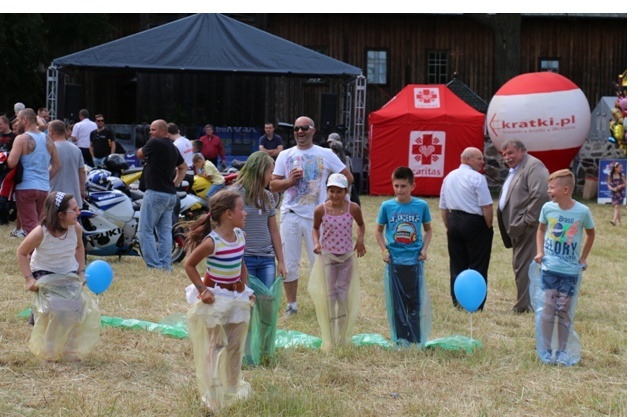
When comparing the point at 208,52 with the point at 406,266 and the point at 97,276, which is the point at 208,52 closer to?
the point at 97,276

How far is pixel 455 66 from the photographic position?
1283 inches

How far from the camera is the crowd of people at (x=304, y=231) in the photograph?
19.2 ft

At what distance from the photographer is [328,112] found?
78.4 feet

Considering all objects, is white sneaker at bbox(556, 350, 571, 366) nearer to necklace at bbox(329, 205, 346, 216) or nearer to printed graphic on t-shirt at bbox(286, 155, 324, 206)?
necklace at bbox(329, 205, 346, 216)

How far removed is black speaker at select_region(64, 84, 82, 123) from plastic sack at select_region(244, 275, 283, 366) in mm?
17089

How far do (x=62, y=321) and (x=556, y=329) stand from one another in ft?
12.1

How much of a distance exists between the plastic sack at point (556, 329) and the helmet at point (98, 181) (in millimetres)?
6730

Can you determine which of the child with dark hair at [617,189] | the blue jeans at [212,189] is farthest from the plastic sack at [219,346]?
the child with dark hair at [617,189]

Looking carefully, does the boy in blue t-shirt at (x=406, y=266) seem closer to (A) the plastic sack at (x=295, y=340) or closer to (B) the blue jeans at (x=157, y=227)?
(A) the plastic sack at (x=295, y=340)

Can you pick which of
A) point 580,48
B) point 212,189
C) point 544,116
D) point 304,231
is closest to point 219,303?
point 304,231

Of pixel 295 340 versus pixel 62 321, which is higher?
pixel 62 321

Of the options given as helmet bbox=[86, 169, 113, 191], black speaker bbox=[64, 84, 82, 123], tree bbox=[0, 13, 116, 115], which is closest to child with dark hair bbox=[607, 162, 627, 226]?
helmet bbox=[86, 169, 113, 191]

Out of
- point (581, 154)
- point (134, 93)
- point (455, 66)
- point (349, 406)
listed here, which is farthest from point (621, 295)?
point (134, 93)

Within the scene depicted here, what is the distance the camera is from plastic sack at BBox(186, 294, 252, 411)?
222 inches
